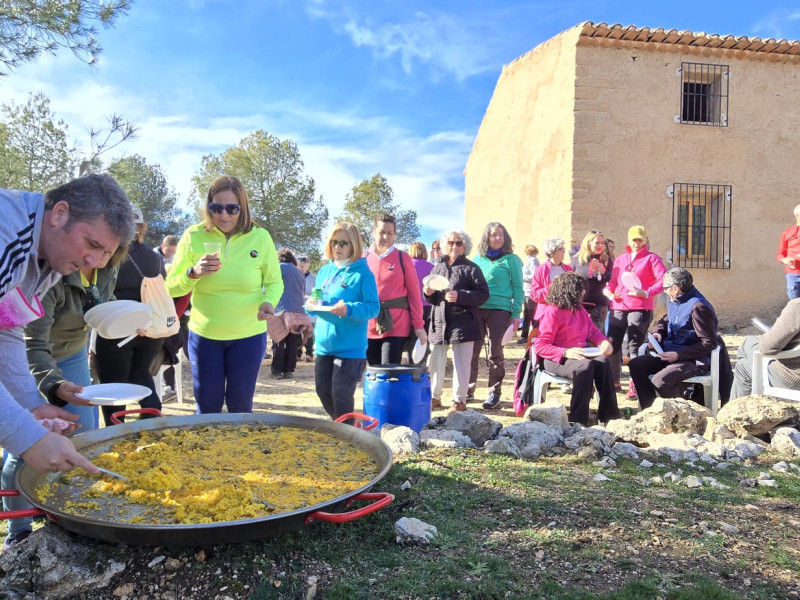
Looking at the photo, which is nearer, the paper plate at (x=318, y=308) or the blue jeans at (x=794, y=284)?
the paper plate at (x=318, y=308)

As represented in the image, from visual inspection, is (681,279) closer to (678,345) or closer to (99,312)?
(678,345)

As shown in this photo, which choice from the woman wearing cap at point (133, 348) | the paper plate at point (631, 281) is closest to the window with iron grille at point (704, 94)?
the paper plate at point (631, 281)

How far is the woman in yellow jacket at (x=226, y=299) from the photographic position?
3.56 m

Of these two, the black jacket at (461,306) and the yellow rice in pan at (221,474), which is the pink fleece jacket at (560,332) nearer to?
the black jacket at (461,306)

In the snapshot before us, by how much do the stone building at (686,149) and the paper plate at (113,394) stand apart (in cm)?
1170

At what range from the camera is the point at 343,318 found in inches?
169

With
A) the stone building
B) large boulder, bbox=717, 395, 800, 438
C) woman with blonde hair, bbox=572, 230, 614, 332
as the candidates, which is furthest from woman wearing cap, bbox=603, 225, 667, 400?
the stone building

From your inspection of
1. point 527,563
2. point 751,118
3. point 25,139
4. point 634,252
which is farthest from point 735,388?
point 25,139

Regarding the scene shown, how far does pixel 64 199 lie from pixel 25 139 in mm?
25904

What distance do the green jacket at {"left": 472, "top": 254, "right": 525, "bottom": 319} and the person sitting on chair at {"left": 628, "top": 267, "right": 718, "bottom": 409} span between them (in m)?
1.39

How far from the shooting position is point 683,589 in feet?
6.48

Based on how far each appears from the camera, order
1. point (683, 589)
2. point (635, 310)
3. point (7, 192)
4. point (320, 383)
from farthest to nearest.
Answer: point (635, 310)
point (320, 383)
point (683, 589)
point (7, 192)

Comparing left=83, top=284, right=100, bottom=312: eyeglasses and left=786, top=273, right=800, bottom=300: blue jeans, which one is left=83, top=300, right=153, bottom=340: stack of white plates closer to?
left=83, top=284, right=100, bottom=312: eyeglasses

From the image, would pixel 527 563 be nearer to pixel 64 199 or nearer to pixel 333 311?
pixel 64 199
